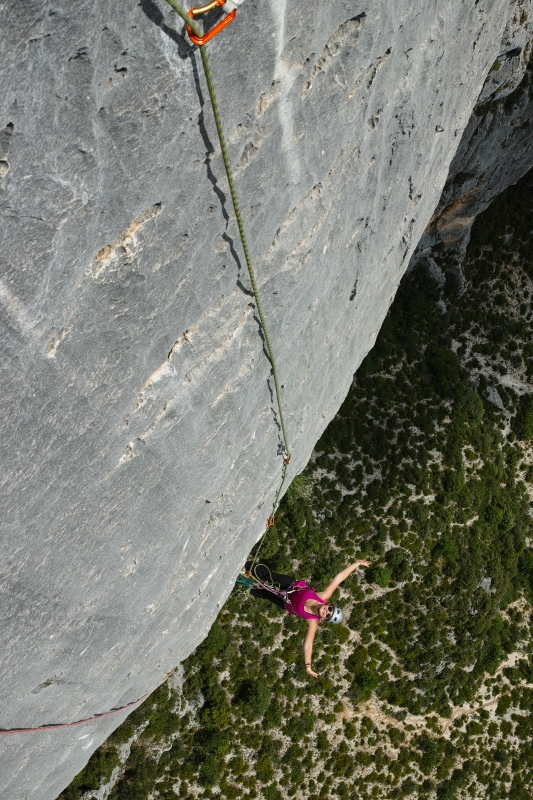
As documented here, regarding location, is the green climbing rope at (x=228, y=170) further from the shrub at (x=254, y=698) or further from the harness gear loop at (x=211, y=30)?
the shrub at (x=254, y=698)

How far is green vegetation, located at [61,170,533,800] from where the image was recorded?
9.36 metres

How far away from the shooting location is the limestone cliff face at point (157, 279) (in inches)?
75.8

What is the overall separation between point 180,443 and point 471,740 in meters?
A: 9.69

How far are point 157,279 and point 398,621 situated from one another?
364 inches

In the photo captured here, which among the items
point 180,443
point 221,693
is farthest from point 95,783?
point 180,443

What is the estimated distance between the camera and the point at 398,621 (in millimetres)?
10195

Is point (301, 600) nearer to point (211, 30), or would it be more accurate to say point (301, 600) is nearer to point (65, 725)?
point (65, 725)

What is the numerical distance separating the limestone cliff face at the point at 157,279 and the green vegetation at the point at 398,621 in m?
A: 4.75

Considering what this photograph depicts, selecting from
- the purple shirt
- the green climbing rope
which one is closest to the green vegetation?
the purple shirt

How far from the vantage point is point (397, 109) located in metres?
3.87

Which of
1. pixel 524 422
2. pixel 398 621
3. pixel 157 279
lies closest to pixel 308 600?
pixel 398 621

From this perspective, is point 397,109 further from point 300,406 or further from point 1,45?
point 1,45

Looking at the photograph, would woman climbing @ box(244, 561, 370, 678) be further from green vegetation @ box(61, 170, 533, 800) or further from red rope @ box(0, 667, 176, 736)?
green vegetation @ box(61, 170, 533, 800)

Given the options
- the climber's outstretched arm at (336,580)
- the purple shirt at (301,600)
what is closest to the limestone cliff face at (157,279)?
the climber's outstretched arm at (336,580)
